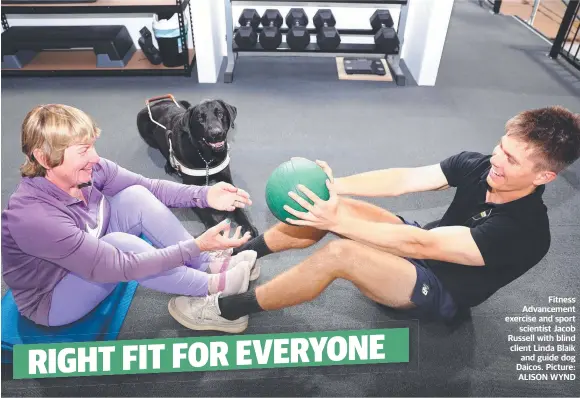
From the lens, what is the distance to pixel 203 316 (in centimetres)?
194

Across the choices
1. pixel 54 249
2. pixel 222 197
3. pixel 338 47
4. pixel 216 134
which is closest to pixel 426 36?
pixel 338 47

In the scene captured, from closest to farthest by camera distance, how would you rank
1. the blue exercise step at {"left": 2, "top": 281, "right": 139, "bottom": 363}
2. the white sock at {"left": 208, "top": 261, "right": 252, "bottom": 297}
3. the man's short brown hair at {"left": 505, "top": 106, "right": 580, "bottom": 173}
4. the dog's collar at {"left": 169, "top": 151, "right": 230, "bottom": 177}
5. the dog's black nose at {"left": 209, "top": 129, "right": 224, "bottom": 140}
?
the man's short brown hair at {"left": 505, "top": 106, "right": 580, "bottom": 173} < the blue exercise step at {"left": 2, "top": 281, "right": 139, "bottom": 363} < the white sock at {"left": 208, "top": 261, "right": 252, "bottom": 297} < the dog's black nose at {"left": 209, "top": 129, "right": 224, "bottom": 140} < the dog's collar at {"left": 169, "top": 151, "right": 230, "bottom": 177}

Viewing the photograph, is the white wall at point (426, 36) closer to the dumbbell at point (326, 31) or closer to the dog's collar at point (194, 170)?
the dumbbell at point (326, 31)

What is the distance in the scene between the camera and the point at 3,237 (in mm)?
1463

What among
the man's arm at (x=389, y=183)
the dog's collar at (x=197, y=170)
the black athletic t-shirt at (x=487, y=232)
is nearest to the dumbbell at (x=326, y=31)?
the dog's collar at (x=197, y=170)

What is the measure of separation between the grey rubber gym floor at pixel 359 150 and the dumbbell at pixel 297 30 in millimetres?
304

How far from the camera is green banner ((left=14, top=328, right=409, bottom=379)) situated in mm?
1849

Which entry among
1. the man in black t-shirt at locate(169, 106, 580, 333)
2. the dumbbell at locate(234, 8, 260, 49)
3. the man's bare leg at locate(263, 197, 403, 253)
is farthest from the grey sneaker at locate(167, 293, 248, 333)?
the dumbbell at locate(234, 8, 260, 49)

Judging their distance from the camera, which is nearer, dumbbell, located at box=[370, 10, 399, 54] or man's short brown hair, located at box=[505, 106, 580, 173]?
man's short brown hair, located at box=[505, 106, 580, 173]

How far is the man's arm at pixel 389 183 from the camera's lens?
1904 millimetres

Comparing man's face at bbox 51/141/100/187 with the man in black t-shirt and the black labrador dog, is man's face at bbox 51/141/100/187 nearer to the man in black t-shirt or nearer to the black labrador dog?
the man in black t-shirt

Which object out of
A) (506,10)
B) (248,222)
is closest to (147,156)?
(248,222)

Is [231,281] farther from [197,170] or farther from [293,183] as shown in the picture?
[197,170]

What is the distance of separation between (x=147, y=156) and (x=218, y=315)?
5.70 ft
